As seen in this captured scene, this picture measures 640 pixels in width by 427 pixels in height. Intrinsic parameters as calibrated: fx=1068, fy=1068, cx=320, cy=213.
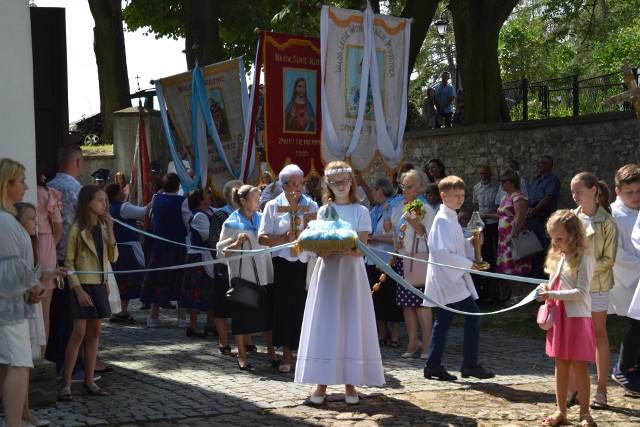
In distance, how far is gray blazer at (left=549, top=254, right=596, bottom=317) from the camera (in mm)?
7293

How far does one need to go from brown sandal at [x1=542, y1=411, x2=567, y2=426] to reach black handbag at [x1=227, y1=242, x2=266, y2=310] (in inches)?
129

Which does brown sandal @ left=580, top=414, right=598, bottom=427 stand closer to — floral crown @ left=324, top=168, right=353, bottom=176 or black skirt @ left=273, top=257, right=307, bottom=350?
floral crown @ left=324, top=168, right=353, bottom=176

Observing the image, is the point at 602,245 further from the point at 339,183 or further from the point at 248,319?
the point at 248,319

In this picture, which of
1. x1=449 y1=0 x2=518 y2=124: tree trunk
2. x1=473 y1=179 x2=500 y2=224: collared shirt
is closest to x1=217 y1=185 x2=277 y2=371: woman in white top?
x1=473 y1=179 x2=500 y2=224: collared shirt

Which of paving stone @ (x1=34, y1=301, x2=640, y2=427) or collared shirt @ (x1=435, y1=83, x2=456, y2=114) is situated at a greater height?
collared shirt @ (x1=435, y1=83, x2=456, y2=114)

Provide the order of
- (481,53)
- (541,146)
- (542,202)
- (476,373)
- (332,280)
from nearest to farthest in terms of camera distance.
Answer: (332,280), (476,373), (542,202), (541,146), (481,53)

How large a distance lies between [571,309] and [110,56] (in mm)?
21668

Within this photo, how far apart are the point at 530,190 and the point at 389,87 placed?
3319 mm

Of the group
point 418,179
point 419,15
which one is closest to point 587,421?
point 418,179

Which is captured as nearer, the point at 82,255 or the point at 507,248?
the point at 82,255

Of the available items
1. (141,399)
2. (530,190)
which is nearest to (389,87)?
(530,190)

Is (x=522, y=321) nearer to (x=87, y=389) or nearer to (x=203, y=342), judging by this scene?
(x=203, y=342)

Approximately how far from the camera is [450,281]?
29.7 ft

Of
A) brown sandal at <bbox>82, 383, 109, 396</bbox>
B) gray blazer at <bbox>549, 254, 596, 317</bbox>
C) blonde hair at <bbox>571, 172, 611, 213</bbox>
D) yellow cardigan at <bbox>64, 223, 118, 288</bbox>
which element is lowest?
brown sandal at <bbox>82, 383, 109, 396</bbox>
